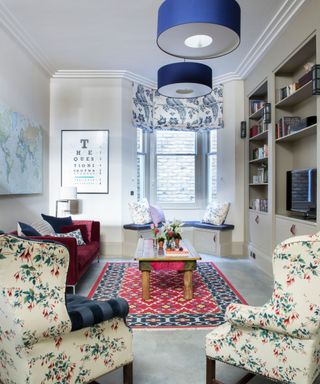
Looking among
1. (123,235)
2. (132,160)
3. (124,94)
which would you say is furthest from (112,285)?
(124,94)

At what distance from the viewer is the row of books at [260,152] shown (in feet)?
15.6

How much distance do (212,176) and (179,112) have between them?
1.42 metres

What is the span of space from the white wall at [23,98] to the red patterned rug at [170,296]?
1409 millimetres

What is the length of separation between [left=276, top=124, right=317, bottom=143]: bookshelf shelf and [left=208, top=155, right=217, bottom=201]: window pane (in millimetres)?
2007

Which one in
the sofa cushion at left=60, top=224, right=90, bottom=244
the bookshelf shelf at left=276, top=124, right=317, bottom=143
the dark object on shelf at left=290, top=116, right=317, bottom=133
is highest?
the dark object on shelf at left=290, top=116, right=317, bottom=133

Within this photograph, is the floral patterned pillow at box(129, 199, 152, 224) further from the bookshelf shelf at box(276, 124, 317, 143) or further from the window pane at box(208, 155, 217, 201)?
the bookshelf shelf at box(276, 124, 317, 143)

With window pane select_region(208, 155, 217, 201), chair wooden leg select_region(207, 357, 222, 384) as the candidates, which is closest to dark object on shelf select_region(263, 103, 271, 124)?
window pane select_region(208, 155, 217, 201)

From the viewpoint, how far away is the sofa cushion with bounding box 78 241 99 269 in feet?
12.3

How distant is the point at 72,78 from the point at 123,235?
2.93 m

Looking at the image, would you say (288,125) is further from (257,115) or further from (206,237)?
(206,237)

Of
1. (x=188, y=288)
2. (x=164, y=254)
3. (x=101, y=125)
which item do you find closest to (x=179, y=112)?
(x=101, y=125)

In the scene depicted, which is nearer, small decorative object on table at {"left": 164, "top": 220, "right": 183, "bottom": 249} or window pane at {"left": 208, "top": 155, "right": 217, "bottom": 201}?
Answer: small decorative object on table at {"left": 164, "top": 220, "right": 183, "bottom": 249}

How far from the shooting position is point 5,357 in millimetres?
1593

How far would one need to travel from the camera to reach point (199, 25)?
7.73 ft
